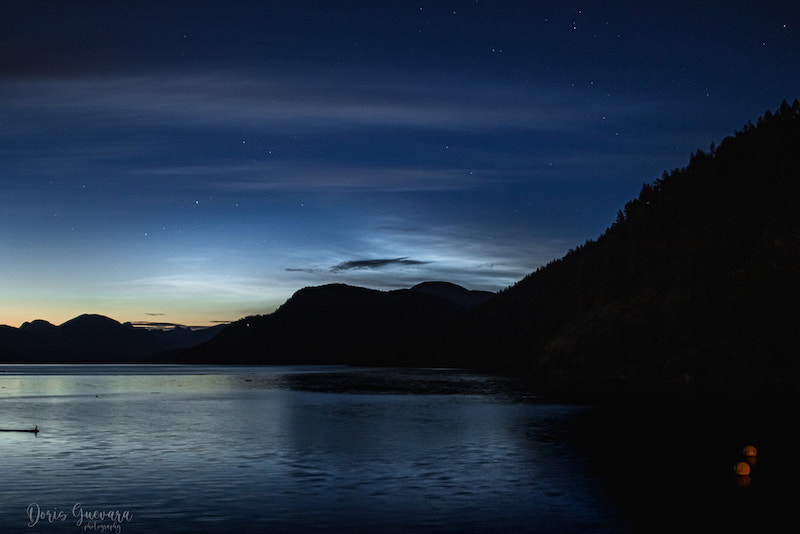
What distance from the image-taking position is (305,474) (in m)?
47.1

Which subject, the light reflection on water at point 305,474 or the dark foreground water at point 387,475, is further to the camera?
the light reflection on water at point 305,474

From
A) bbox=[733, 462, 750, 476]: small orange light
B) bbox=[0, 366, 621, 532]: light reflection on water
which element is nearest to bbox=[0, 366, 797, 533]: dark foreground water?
bbox=[0, 366, 621, 532]: light reflection on water

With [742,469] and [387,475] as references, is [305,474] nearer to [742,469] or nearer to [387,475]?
[387,475]

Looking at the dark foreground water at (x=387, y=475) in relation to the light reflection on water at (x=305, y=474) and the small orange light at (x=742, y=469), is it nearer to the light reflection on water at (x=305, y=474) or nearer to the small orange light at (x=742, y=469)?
the light reflection on water at (x=305, y=474)

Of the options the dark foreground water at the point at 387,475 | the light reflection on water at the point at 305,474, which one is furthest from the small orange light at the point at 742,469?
the light reflection on water at the point at 305,474

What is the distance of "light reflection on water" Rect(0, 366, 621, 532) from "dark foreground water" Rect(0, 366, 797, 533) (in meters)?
0.14

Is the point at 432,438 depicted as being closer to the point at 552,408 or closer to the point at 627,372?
the point at 552,408

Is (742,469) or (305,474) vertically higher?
(742,469)

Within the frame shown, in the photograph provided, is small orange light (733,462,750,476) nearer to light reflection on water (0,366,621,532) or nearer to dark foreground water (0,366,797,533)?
dark foreground water (0,366,797,533)

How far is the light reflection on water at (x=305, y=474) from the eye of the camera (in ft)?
112

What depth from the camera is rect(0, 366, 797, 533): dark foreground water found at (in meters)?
33.8

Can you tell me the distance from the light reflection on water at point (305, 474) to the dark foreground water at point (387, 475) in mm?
137

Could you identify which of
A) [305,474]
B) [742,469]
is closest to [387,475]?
[305,474]

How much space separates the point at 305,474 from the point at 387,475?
4996 millimetres
